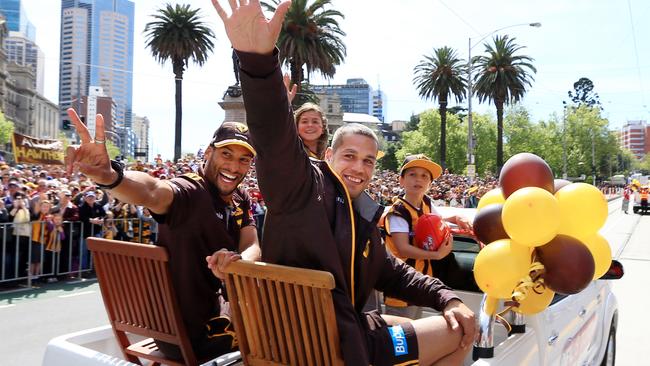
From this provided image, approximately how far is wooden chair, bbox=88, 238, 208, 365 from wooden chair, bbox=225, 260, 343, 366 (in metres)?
0.50

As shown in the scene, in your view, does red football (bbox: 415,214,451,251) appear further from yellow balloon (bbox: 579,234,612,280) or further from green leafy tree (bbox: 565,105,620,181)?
green leafy tree (bbox: 565,105,620,181)

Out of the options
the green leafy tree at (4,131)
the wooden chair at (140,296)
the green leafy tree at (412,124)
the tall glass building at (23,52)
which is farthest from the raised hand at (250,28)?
the tall glass building at (23,52)

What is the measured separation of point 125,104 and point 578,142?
15230 centimetres

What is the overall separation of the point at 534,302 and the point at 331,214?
1386 mm

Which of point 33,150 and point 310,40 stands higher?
point 310,40

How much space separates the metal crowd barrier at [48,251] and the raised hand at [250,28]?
8486mm

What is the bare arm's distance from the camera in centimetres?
239

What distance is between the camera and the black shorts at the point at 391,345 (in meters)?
2.18

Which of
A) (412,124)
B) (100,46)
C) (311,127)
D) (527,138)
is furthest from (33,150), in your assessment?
(100,46)

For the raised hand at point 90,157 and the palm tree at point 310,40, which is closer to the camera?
the raised hand at point 90,157

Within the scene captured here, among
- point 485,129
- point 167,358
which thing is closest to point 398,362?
point 167,358

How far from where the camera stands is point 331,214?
6.94ft

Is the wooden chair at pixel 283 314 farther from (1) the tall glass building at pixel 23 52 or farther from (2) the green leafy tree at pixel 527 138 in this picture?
(1) the tall glass building at pixel 23 52

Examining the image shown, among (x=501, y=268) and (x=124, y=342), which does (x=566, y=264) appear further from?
(x=124, y=342)
